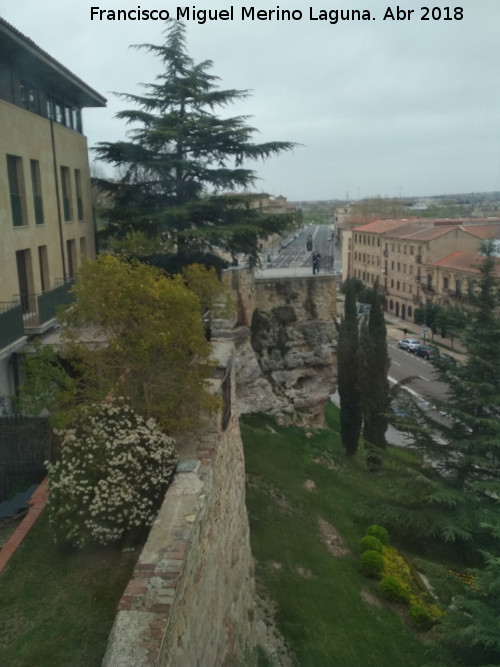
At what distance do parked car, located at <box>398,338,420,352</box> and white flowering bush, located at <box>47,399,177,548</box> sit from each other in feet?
120

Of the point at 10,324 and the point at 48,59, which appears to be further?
the point at 48,59

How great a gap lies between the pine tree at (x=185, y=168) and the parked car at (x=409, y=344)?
28.3m

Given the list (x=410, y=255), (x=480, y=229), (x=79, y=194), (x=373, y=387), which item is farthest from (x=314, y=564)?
(x=480, y=229)

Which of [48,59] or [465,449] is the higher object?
[48,59]

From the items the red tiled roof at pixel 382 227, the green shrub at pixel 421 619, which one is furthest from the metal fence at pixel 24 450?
the red tiled roof at pixel 382 227

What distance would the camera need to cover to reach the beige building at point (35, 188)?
10820mm

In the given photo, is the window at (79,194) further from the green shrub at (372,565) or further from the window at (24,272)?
the green shrub at (372,565)

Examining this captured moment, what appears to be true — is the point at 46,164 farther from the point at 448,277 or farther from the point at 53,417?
the point at 448,277

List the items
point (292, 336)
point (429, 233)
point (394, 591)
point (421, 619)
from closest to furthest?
point (421, 619) < point (394, 591) < point (292, 336) < point (429, 233)

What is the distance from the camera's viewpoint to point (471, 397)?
13219 mm

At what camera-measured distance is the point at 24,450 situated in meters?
8.30

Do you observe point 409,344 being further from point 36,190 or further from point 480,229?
point 36,190

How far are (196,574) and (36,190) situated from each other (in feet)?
32.8

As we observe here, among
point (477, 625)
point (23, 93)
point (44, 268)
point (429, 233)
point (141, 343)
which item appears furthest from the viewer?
point (429, 233)
